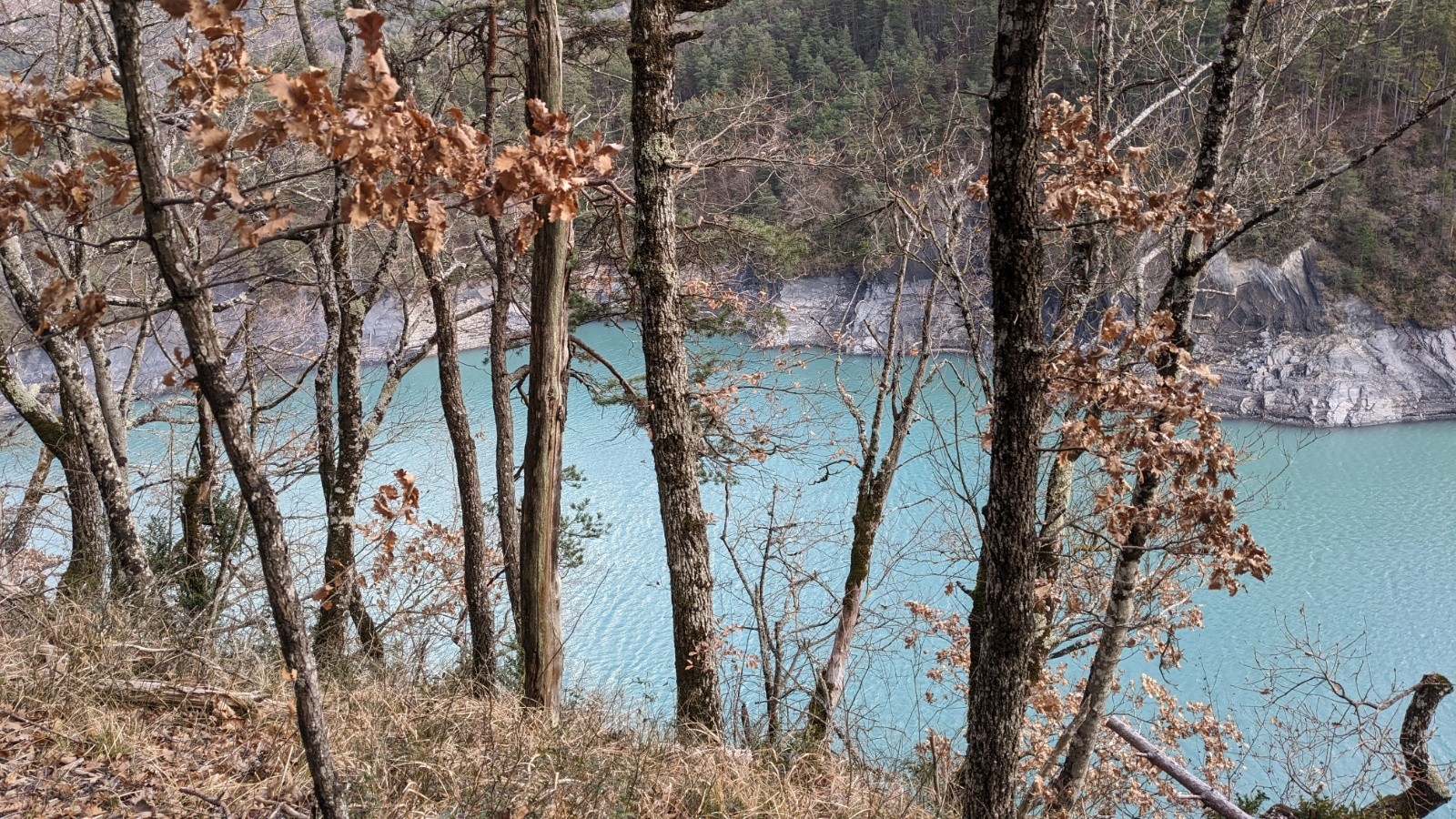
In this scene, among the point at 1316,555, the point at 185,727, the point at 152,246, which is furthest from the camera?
the point at 1316,555

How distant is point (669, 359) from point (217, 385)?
9.37 ft

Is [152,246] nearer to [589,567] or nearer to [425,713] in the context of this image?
[425,713]

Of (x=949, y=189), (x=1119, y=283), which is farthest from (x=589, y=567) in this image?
(x=1119, y=283)

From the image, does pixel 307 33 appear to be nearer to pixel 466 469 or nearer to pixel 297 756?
pixel 466 469

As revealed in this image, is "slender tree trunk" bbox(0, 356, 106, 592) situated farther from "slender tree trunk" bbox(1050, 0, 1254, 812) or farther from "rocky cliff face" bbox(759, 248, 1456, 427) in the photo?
"rocky cliff face" bbox(759, 248, 1456, 427)

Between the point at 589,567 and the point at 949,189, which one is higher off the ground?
the point at 949,189

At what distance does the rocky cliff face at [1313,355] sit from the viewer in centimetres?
2308

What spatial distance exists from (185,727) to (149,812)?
0.64 metres

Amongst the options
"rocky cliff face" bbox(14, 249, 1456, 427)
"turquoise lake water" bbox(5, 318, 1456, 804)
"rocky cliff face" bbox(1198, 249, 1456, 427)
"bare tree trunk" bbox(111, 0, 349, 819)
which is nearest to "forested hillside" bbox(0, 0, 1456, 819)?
"bare tree trunk" bbox(111, 0, 349, 819)

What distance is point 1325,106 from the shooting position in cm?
2702

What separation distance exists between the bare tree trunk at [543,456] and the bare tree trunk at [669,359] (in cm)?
40

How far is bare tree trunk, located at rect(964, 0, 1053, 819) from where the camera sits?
95.8 inches

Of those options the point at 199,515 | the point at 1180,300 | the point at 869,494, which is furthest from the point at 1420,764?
the point at 199,515

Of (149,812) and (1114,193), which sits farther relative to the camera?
(1114,193)
